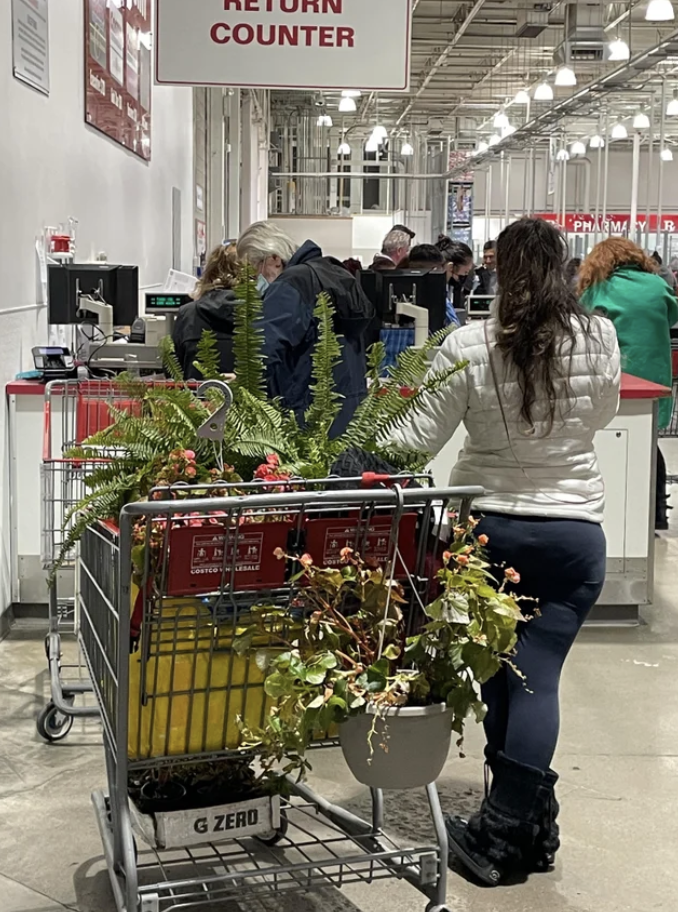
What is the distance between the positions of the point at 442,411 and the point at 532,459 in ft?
0.79

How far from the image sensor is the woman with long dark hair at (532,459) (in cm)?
276

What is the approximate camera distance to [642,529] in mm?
4957

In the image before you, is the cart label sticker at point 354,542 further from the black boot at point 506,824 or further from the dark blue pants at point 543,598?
the black boot at point 506,824

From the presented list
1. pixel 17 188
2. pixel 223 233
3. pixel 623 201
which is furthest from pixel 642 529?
pixel 623 201

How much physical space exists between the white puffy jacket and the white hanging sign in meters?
2.62

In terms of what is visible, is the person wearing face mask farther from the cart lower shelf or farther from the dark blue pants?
the cart lower shelf

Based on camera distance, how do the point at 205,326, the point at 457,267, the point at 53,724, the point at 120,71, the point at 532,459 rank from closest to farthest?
the point at 532,459
the point at 53,724
the point at 205,326
the point at 120,71
the point at 457,267

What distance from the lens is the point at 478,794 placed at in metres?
3.35

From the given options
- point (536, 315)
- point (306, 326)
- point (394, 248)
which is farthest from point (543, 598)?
point (394, 248)

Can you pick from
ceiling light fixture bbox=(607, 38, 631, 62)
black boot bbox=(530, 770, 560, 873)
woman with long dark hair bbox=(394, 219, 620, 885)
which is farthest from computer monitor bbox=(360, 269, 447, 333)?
ceiling light fixture bbox=(607, 38, 631, 62)

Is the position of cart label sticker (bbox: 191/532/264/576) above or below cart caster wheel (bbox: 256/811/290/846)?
above

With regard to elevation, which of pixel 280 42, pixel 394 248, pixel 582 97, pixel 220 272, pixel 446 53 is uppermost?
pixel 446 53

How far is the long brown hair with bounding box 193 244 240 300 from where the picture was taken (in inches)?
202

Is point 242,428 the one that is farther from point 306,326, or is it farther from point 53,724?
point 53,724
